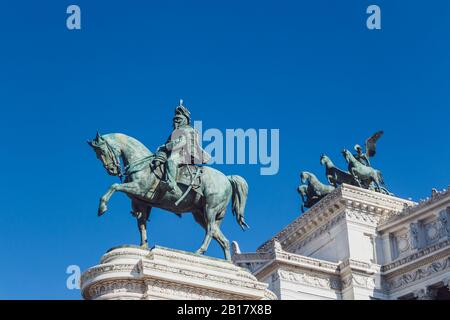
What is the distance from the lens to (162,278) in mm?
22172

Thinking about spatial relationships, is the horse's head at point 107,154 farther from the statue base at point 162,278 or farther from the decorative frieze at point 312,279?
the decorative frieze at point 312,279

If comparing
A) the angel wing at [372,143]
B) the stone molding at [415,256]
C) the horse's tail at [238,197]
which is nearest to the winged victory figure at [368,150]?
the angel wing at [372,143]

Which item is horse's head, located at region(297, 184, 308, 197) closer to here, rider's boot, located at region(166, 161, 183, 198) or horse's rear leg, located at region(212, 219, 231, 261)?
horse's rear leg, located at region(212, 219, 231, 261)

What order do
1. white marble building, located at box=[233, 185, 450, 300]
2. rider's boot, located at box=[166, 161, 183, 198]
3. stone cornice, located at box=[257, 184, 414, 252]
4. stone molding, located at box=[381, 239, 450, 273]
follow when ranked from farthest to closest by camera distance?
stone cornice, located at box=[257, 184, 414, 252], white marble building, located at box=[233, 185, 450, 300], stone molding, located at box=[381, 239, 450, 273], rider's boot, located at box=[166, 161, 183, 198]

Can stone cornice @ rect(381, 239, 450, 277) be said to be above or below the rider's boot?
above

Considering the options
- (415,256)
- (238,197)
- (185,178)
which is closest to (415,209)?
(415,256)

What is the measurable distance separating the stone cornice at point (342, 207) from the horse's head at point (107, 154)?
20.6 meters

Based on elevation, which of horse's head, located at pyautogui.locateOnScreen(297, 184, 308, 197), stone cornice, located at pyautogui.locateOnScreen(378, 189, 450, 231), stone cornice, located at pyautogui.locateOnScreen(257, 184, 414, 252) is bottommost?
stone cornice, located at pyautogui.locateOnScreen(378, 189, 450, 231)

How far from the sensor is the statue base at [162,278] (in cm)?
2205

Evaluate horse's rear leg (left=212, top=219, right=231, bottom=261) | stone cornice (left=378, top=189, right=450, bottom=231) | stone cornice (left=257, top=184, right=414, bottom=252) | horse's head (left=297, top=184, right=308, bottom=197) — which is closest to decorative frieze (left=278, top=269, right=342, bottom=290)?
stone cornice (left=257, top=184, right=414, bottom=252)

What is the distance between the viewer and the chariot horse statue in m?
24.5

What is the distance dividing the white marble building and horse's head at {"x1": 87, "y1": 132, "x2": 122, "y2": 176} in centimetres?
1627

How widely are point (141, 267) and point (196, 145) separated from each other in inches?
212

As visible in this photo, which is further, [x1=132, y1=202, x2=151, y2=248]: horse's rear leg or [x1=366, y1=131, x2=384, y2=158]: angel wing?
[x1=366, y1=131, x2=384, y2=158]: angel wing
